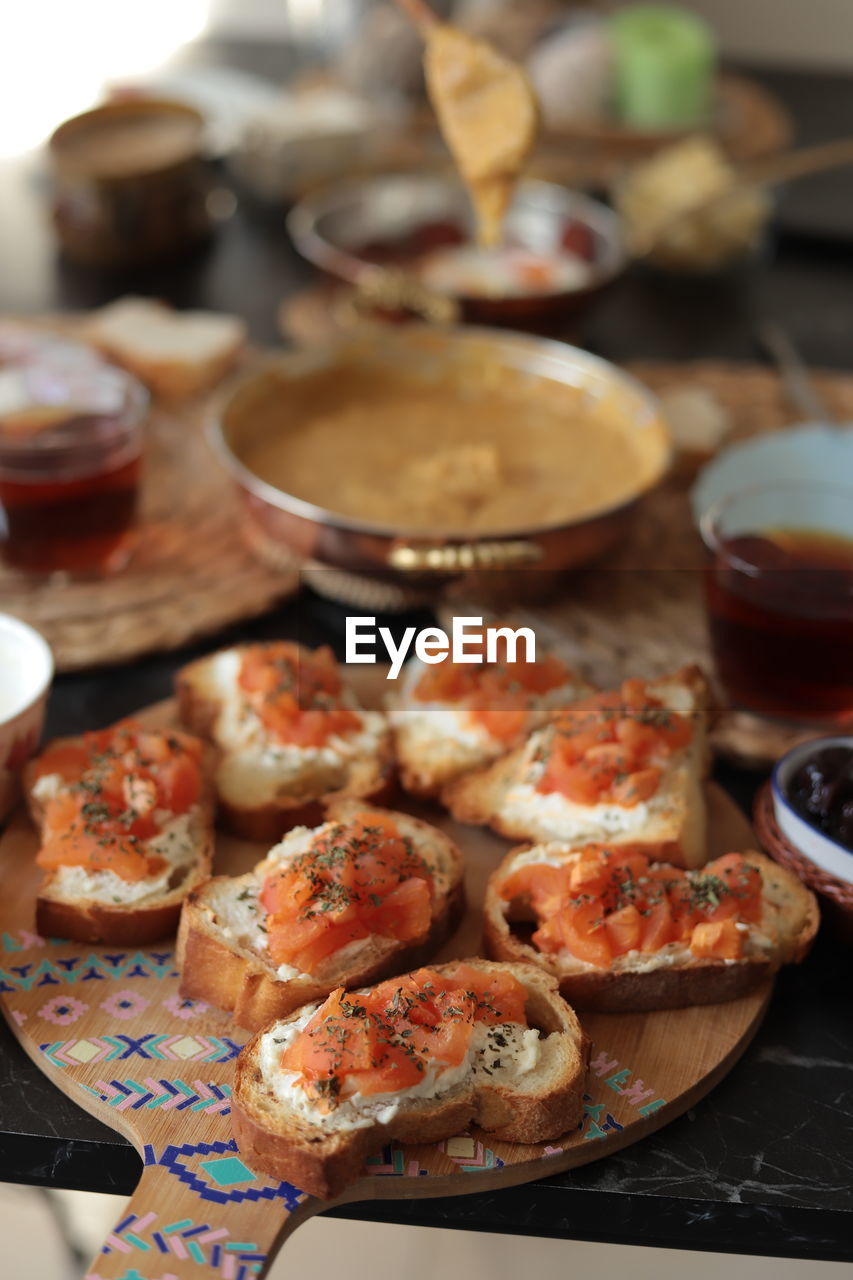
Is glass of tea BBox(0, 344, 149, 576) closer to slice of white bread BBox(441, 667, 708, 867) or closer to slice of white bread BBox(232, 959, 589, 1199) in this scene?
slice of white bread BBox(441, 667, 708, 867)

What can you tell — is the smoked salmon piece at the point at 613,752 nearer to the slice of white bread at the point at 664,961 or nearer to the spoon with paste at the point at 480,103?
the slice of white bread at the point at 664,961

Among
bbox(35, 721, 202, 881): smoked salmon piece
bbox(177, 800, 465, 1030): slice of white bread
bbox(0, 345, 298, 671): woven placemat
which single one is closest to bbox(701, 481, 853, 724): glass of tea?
bbox(177, 800, 465, 1030): slice of white bread

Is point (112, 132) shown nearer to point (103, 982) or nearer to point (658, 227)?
point (658, 227)

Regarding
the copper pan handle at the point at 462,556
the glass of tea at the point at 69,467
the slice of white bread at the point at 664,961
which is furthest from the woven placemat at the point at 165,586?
the slice of white bread at the point at 664,961

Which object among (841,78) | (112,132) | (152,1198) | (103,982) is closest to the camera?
(152,1198)

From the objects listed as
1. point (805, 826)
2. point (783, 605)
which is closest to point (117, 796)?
point (805, 826)

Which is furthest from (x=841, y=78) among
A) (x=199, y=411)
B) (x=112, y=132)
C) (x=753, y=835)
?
(x=753, y=835)
